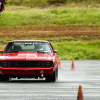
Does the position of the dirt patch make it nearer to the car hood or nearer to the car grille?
the car hood

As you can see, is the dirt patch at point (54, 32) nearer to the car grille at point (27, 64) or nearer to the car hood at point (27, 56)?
the car hood at point (27, 56)

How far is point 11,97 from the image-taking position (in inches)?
439

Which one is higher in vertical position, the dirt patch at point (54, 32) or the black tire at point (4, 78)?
the black tire at point (4, 78)

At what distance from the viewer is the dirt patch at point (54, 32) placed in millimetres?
55294

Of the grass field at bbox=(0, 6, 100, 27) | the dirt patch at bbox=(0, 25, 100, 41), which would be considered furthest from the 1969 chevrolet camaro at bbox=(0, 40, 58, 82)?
the grass field at bbox=(0, 6, 100, 27)

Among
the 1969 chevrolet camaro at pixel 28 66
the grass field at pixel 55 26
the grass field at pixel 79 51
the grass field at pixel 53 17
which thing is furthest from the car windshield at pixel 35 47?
the grass field at pixel 53 17

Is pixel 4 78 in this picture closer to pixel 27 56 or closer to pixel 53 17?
pixel 27 56

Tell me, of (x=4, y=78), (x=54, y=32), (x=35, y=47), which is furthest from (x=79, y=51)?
(x=4, y=78)

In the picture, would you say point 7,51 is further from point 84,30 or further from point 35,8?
point 35,8

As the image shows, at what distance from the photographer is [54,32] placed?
2258 inches

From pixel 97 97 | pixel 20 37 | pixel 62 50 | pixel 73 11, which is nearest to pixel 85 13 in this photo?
pixel 73 11

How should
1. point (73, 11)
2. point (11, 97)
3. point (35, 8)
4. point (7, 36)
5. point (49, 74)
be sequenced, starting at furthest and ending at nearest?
point (35, 8) → point (73, 11) → point (7, 36) → point (49, 74) → point (11, 97)

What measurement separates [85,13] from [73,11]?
237cm

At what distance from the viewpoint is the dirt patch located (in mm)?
55294
